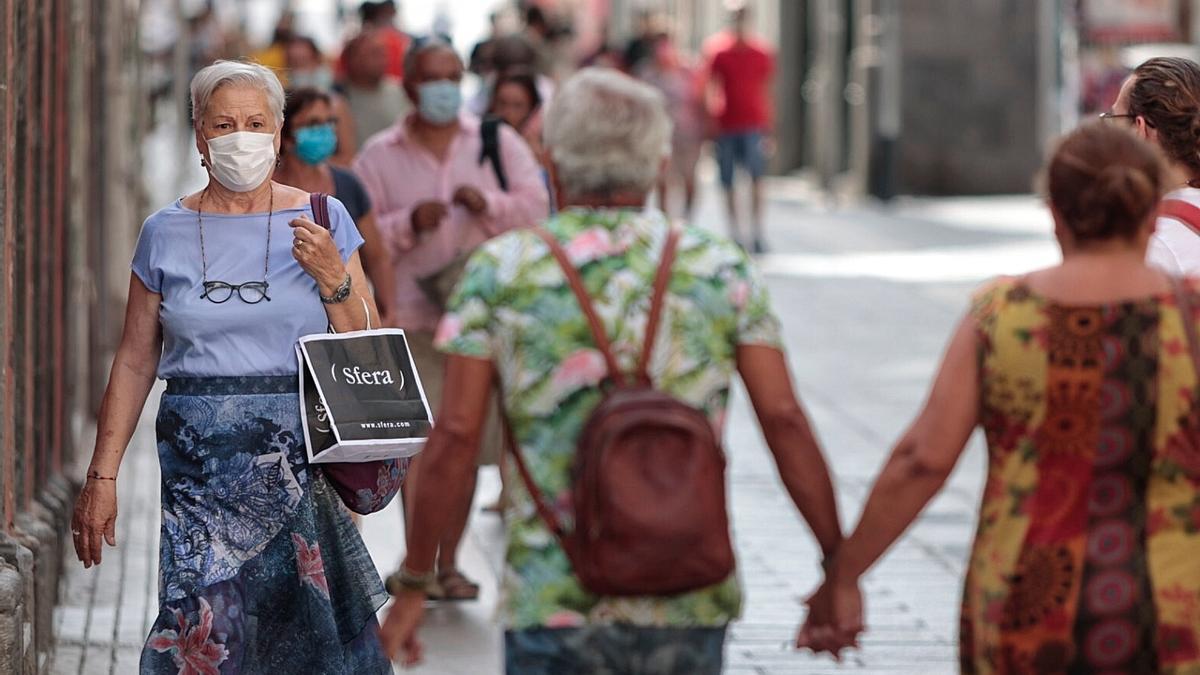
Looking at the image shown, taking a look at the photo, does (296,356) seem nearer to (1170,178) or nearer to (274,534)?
(274,534)

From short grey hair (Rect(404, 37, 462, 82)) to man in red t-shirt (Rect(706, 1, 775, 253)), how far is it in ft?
38.3

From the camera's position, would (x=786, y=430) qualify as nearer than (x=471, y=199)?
Yes

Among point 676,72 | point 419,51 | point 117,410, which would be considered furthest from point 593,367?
point 676,72

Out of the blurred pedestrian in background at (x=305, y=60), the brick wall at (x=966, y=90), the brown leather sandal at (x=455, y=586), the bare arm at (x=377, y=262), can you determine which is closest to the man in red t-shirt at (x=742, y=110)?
the brick wall at (x=966, y=90)

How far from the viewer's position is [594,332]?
4.01 metres

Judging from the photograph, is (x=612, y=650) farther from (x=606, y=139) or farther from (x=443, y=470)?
(x=606, y=139)

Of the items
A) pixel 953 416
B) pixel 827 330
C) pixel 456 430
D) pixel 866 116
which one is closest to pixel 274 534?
pixel 456 430

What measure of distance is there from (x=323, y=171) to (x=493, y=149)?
3.29 ft

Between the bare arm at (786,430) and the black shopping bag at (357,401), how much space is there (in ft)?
3.86

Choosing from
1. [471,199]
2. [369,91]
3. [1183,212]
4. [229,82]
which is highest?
[229,82]

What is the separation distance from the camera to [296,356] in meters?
5.19

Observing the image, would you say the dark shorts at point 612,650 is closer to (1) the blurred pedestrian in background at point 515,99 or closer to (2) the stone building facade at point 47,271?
(2) the stone building facade at point 47,271

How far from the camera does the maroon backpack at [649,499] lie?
3865 millimetres

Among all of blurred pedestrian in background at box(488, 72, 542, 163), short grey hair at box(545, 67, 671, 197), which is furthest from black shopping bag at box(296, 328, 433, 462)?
blurred pedestrian in background at box(488, 72, 542, 163)
